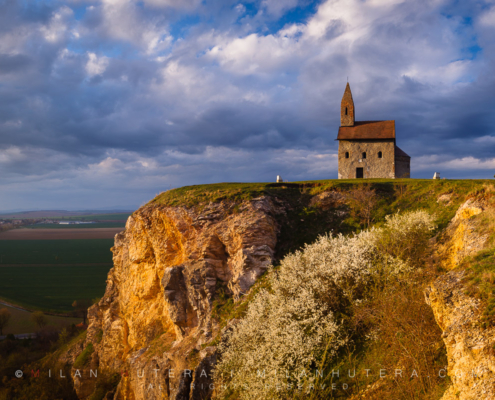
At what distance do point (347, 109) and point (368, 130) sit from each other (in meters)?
3.92

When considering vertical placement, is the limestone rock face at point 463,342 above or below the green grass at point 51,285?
above

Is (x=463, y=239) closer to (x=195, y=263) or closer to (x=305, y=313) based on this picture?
(x=305, y=313)

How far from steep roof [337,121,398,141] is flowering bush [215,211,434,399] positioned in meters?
24.8

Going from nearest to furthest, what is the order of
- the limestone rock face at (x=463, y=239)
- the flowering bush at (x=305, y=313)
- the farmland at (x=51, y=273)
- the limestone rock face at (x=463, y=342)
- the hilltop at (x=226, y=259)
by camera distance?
the limestone rock face at (x=463, y=342) < the flowering bush at (x=305, y=313) < the limestone rock face at (x=463, y=239) < the hilltop at (x=226, y=259) < the farmland at (x=51, y=273)

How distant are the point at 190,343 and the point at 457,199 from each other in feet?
61.1

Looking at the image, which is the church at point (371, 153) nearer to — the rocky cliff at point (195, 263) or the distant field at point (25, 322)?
the rocky cliff at point (195, 263)

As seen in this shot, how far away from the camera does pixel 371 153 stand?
122 feet

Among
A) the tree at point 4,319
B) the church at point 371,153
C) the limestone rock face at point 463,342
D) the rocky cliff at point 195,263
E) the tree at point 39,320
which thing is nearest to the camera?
the limestone rock face at point 463,342

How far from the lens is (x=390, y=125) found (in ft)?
123

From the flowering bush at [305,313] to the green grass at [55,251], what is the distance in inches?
4539

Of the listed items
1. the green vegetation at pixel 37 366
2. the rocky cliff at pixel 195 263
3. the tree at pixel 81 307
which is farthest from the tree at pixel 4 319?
the rocky cliff at pixel 195 263

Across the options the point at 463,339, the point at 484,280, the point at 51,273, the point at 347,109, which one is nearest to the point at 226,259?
the point at 484,280

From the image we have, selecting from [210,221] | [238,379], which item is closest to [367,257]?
[238,379]

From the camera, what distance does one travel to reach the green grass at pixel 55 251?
117 meters
